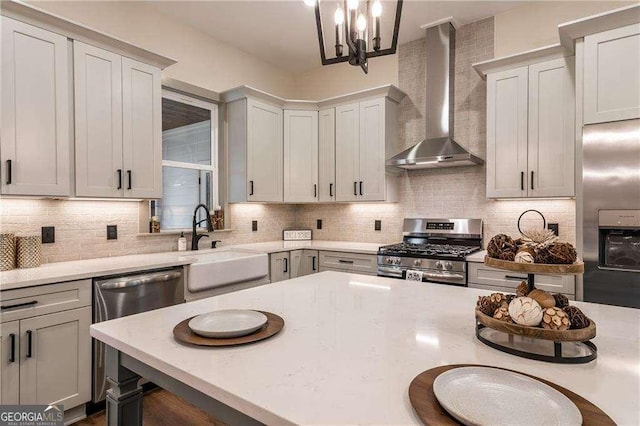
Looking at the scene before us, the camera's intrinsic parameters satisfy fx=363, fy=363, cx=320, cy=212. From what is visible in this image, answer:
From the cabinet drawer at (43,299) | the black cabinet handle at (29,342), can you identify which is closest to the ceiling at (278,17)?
the cabinet drawer at (43,299)

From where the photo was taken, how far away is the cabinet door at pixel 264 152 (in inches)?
152

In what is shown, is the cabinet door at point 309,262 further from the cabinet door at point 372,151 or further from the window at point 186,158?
the window at point 186,158

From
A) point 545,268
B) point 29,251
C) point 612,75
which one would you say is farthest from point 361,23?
point 29,251

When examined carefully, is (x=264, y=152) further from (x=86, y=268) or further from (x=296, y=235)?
(x=86, y=268)

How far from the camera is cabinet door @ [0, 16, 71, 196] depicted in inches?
86.7

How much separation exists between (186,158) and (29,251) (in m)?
1.65

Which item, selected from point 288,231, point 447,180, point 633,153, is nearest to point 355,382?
point 633,153

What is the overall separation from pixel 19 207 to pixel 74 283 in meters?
0.80

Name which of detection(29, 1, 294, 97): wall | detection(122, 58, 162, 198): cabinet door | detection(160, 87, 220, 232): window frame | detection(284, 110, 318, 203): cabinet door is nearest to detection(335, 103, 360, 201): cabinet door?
detection(284, 110, 318, 203): cabinet door

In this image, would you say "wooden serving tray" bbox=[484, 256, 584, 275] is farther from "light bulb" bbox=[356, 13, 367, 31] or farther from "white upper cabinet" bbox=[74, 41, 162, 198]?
"white upper cabinet" bbox=[74, 41, 162, 198]

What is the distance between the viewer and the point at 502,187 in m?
3.17

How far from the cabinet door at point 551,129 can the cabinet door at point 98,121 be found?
3294 mm

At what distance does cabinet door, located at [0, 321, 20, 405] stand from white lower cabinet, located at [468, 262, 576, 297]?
2.95 metres

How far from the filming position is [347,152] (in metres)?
4.06
